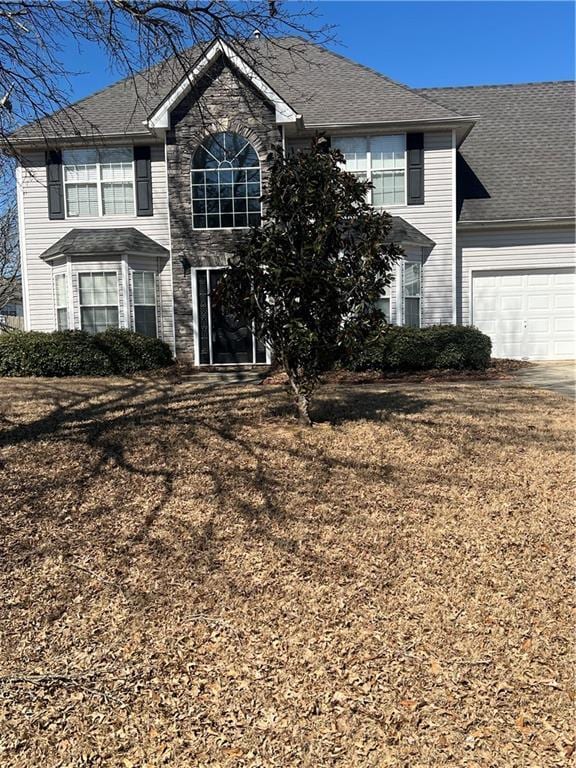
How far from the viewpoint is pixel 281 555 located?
4.25m

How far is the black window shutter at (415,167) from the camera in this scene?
45.3ft

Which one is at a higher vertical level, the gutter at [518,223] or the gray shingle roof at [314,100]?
the gray shingle roof at [314,100]

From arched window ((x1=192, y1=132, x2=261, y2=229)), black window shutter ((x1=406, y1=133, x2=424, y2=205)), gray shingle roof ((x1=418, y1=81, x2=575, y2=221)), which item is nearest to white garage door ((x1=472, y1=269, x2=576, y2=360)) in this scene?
gray shingle roof ((x1=418, y1=81, x2=575, y2=221))

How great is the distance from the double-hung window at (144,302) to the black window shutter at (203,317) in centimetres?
119

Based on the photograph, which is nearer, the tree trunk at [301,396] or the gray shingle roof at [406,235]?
the tree trunk at [301,396]

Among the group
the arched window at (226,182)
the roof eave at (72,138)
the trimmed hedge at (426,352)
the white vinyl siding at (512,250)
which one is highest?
the roof eave at (72,138)

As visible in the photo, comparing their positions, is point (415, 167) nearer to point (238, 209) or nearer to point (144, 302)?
point (238, 209)

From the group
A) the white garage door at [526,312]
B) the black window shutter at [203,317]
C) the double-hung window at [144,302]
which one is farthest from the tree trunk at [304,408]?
the white garage door at [526,312]

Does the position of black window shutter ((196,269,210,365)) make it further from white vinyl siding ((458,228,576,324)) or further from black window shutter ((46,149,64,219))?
white vinyl siding ((458,228,576,324))

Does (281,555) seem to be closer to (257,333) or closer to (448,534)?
(448,534)

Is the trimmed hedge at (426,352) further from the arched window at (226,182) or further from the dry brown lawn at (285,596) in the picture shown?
the dry brown lawn at (285,596)

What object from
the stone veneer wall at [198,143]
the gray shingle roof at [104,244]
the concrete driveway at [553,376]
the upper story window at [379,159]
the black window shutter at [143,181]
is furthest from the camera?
the black window shutter at [143,181]

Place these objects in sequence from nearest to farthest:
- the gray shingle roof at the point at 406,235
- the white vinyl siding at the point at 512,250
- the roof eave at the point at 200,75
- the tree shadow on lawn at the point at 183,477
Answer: the tree shadow on lawn at the point at 183,477, the roof eave at the point at 200,75, the gray shingle roof at the point at 406,235, the white vinyl siding at the point at 512,250

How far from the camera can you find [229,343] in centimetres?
1363
